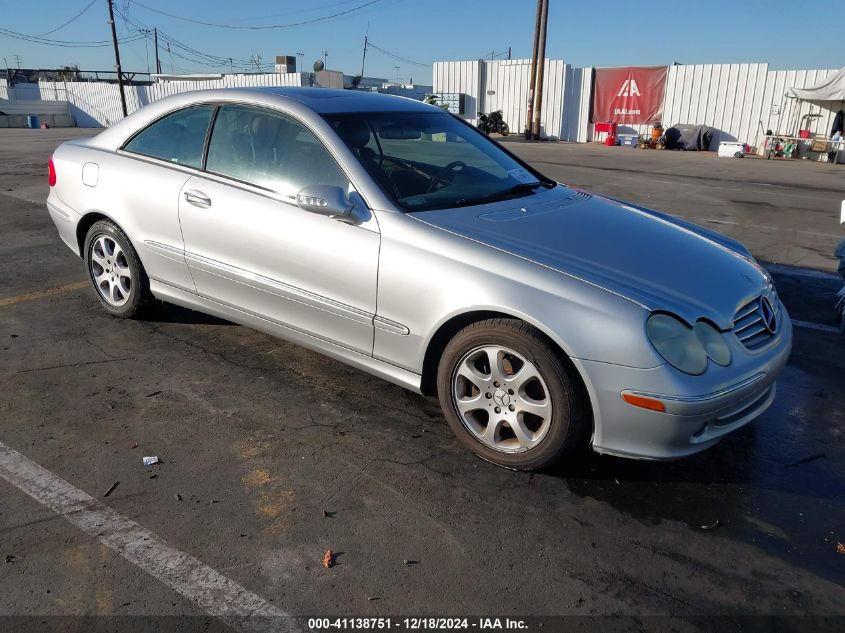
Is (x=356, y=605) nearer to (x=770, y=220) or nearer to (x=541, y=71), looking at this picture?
(x=770, y=220)

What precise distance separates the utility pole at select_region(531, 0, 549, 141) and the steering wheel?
2535 cm

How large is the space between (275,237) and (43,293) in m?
2.97

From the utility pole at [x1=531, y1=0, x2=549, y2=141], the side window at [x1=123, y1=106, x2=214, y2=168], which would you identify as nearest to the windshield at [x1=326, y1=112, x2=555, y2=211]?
the side window at [x1=123, y1=106, x2=214, y2=168]

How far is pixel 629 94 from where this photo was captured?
1077 inches

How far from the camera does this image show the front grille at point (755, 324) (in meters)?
2.89

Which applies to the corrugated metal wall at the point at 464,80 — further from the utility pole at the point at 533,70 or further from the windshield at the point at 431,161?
the windshield at the point at 431,161

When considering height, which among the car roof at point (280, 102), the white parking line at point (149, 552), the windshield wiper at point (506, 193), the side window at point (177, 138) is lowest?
the white parking line at point (149, 552)

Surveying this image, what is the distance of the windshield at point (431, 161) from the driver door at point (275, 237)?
238 mm

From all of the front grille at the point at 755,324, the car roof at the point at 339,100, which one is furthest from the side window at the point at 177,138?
the front grille at the point at 755,324

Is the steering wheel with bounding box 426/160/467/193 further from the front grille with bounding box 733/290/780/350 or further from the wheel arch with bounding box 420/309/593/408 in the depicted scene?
the front grille with bounding box 733/290/780/350

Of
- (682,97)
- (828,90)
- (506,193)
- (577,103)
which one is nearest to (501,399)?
(506,193)

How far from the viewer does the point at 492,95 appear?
106ft

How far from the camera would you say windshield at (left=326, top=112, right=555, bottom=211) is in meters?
3.45

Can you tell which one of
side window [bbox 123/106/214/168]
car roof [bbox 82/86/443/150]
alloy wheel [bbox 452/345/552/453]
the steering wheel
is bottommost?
alloy wheel [bbox 452/345/552/453]
